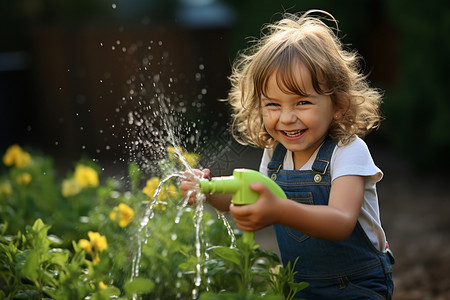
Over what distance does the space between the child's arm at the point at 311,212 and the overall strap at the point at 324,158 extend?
121 mm

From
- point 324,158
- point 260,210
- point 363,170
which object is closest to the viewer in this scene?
point 260,210

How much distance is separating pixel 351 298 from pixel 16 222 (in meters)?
1.72

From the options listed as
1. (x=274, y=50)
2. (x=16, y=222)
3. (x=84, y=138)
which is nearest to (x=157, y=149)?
(x=274, y=50)

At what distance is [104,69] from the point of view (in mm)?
8961

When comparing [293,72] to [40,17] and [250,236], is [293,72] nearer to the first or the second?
[250,236]

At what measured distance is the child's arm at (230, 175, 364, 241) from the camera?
1515 mm

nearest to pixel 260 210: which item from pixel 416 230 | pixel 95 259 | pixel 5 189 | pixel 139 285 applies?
pixel 139 285

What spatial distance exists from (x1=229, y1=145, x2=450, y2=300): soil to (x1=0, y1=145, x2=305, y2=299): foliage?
1.33 meters

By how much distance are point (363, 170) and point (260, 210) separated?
0.43 metres

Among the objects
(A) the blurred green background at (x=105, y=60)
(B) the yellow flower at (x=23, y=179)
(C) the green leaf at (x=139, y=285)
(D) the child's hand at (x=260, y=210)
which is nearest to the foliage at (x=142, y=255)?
(C) the green leaf at (x=139, y=285)

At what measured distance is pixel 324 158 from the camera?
75.2 inches

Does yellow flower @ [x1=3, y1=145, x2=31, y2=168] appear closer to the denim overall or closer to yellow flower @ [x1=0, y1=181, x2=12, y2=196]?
yellow flower @ [x1=0, y1=181, x2=12, y2=196]

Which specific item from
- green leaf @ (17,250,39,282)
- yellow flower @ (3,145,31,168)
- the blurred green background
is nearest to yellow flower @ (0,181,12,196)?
yellow flower @ (3,145,31,168)

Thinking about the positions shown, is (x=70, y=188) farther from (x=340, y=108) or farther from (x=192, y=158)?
Answer: (x=340, y=108)
